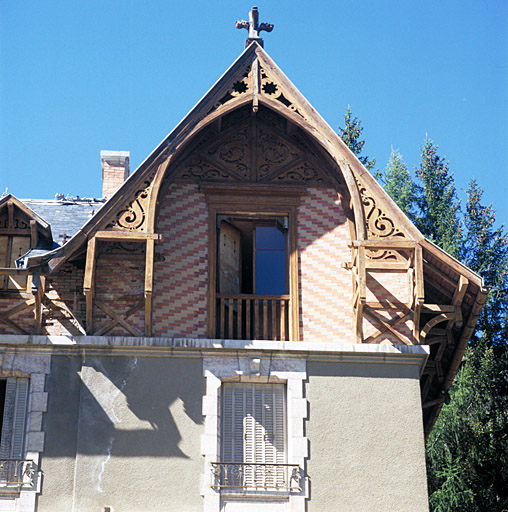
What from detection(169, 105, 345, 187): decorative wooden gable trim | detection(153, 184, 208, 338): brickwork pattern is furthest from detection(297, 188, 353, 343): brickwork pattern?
detection(153, 184, 208, 338): brickwork pattern

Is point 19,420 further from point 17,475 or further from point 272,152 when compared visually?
point 272,152

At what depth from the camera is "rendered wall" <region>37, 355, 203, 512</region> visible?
54.1 feet

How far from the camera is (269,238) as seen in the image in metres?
19.2

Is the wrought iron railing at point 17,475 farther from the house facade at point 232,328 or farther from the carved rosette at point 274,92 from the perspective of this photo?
the carved rosette at point 274,92

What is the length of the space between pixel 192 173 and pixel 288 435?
520 cm

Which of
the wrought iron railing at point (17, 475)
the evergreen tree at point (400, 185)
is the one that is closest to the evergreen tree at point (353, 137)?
the evergreen tree at point (400, 185)

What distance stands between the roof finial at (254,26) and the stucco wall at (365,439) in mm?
6026

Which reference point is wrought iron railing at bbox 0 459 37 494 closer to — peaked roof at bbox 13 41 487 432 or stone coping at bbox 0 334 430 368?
stone coping at bbox 0 334 430 368

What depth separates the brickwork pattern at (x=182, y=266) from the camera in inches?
712

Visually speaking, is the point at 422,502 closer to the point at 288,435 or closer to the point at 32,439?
the point at 288,435

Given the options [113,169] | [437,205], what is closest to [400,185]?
[437,205]

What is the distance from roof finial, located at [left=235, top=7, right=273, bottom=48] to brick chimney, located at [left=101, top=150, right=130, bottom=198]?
4.93 m

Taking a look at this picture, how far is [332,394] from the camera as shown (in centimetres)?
1748

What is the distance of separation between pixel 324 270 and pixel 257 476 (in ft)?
12.9
